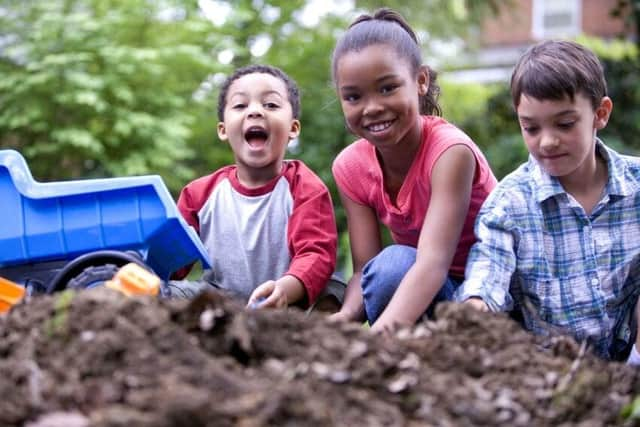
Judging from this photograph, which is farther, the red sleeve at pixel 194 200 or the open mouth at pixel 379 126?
the red sleeve at pixel 194 200

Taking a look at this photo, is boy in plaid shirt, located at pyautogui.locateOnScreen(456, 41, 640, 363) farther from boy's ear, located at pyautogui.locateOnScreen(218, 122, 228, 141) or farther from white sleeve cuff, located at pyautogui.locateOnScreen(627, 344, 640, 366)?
boy's ear, located at pyautogui.locateOnScreen(218, 122, 228, 141)

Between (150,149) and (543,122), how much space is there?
593 centimetres

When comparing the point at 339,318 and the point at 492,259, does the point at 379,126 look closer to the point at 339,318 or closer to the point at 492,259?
the point at 492,259

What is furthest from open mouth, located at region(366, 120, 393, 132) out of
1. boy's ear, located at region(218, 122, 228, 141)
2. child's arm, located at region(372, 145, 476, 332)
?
boy's ear, located at region(218, 122, 228, 141)

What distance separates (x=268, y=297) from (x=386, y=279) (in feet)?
1.25

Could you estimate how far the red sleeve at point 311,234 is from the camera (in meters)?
2.92

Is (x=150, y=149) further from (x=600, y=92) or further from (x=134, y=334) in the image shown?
(x=134, y=334)

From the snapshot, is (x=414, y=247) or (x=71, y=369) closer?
(x=71, y=369)

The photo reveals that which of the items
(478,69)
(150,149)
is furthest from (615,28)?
(150,149)

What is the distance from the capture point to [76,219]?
2.52 metres

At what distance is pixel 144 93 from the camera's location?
8.08 m

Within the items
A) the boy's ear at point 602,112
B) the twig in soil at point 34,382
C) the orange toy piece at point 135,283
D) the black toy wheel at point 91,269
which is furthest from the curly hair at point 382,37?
the twig in soil at point 34,382

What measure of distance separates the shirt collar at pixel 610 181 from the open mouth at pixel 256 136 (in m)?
1.03

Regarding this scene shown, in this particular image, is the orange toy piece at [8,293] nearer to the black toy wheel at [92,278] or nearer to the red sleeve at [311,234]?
the black toy wheel at [92,278]
